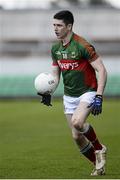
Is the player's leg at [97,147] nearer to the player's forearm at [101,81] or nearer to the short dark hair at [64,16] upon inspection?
the player's forearm at [101,81]

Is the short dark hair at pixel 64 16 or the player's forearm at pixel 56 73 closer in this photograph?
the short dark hair at pixel 64 16

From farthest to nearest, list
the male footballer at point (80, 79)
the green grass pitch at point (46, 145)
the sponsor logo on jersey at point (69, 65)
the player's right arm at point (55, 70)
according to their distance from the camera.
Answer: the green grass pitch at point (46, 145)
the player's right arm at point (55, 70)
the sponsor logo on jersey at point (69, 65)
the male footballer at point (80, 79)

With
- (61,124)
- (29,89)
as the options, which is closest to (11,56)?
(29,89)

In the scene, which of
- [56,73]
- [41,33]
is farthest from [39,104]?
[56,73]

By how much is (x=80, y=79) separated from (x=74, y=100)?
1.14 ft

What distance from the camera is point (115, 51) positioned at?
56344 mm

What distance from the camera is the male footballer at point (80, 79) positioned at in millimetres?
13445

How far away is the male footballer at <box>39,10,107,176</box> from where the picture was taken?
13.4 metres

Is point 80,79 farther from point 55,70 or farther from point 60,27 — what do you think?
point 60,27

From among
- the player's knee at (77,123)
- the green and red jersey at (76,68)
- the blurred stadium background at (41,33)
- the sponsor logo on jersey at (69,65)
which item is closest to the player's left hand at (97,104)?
the player's knee at (77,123)

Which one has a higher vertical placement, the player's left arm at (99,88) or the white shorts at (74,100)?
the player's left arm at (99,88)

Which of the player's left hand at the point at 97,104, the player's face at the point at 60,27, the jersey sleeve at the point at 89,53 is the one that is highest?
the player's face at the point at 60,27

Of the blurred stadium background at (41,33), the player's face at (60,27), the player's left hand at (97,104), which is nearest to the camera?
the player's left hand at (97,104)

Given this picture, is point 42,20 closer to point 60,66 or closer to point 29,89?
point 29,89
